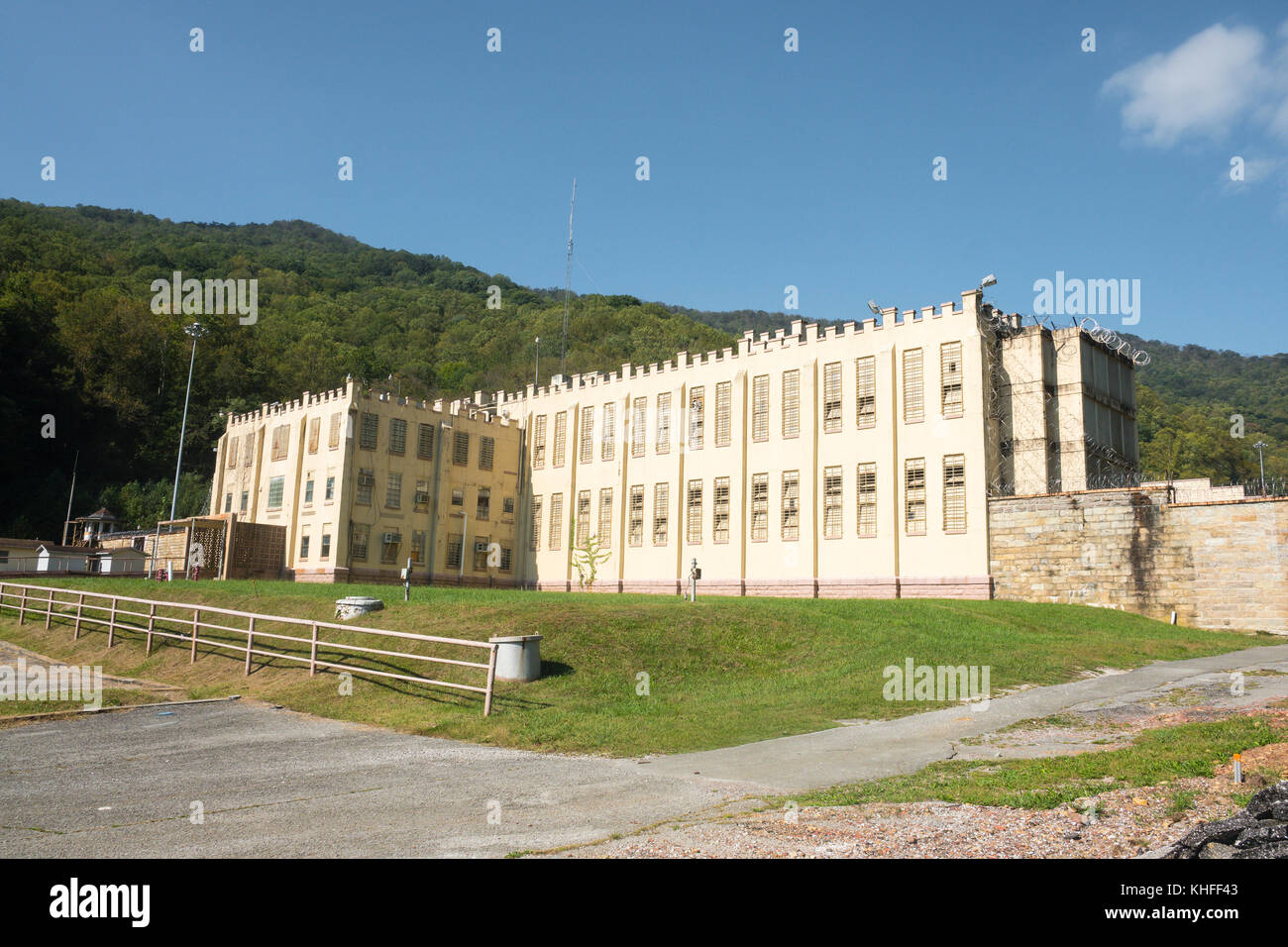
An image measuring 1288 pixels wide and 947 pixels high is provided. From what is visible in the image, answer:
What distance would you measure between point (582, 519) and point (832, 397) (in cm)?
1819

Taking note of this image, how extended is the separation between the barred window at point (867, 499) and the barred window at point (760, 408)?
20.1ft

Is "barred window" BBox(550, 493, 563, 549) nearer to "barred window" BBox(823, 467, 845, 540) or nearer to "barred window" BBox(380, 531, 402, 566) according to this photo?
"barred window" BBox(380, 531, 402, 566)

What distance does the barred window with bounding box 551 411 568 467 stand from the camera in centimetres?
5769

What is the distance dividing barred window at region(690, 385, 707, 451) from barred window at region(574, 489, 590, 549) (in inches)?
335

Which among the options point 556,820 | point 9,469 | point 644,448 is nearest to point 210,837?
point 556,820

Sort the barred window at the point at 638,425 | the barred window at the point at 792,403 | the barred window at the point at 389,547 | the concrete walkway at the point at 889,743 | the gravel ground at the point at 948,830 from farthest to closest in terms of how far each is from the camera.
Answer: the barred window at the point at 638,425 < the barred window at the point at 389,547 < the barred window at the point at 792,403 < the concrete walkway at the point at 889,743 < the gravel ground at the point at 948,830

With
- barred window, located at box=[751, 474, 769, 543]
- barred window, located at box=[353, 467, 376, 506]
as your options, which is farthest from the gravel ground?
barred window, located at box=[353, 467, 376, 506]

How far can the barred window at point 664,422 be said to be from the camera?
170 ft

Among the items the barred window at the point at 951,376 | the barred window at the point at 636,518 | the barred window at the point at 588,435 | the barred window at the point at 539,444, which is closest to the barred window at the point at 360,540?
the barred window at the point at 539,444

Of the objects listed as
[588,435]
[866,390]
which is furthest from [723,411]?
[588,435]

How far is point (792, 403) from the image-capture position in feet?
152

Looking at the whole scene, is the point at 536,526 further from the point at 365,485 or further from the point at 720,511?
the point at 720,511

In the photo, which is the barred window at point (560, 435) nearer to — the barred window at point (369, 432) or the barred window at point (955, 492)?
the barred window at point (369, 432)
